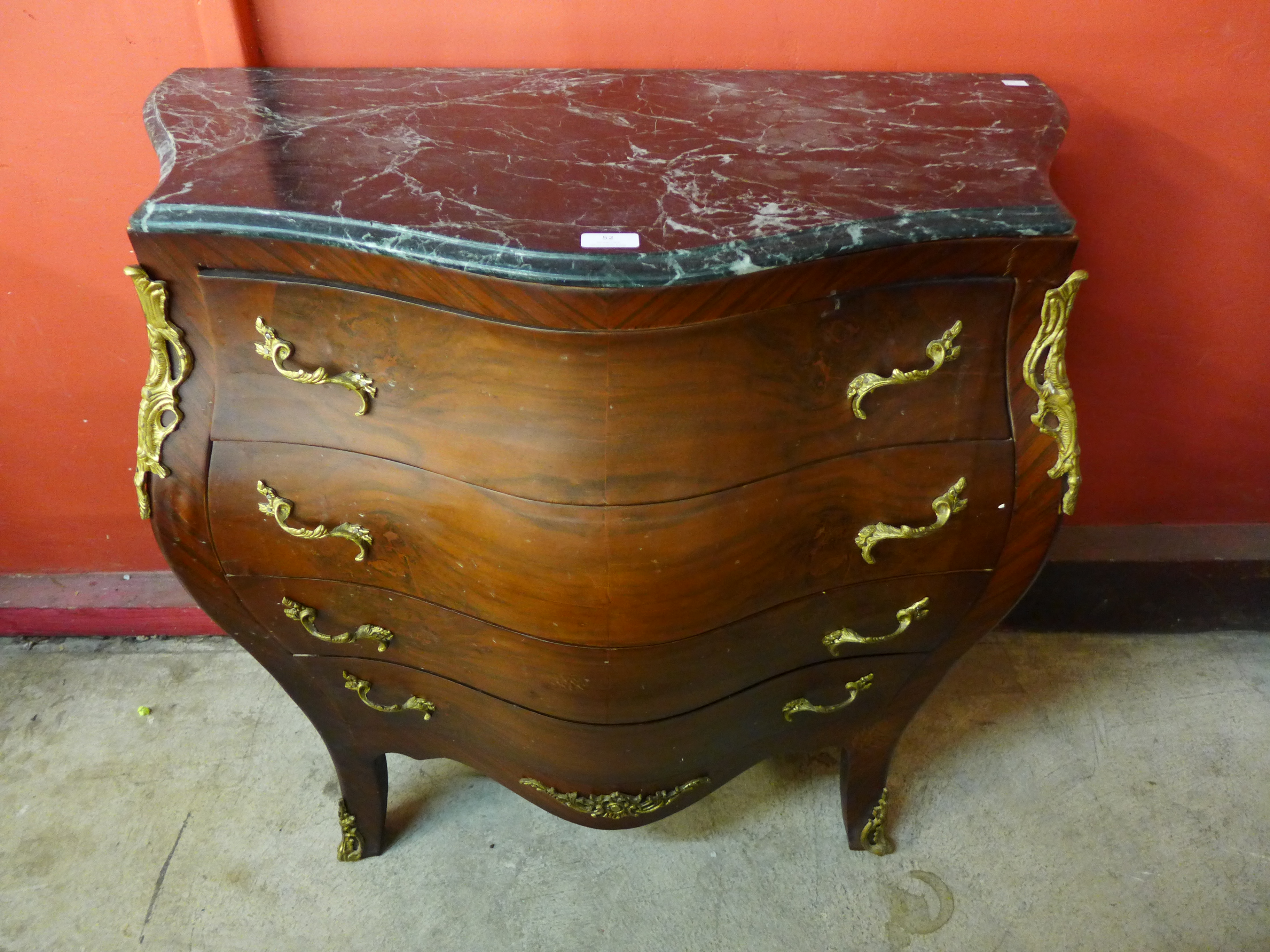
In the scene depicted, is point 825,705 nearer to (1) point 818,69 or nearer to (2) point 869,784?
(2) point 869,784

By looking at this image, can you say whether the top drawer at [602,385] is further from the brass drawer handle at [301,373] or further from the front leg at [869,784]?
the front leg at [869,784]

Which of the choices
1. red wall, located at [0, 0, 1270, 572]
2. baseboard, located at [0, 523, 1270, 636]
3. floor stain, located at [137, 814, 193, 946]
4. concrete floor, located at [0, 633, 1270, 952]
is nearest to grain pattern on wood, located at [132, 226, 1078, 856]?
concrete floor, located at [0, 633, 1270, 952]

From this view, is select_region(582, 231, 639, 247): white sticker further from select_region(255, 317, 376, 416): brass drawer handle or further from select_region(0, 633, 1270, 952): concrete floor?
select_region(0, 633, 1270, 952): concrete floor

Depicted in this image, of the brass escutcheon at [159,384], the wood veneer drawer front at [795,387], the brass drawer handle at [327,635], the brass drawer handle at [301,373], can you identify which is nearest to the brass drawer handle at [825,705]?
the wood veneer drawer front at [795,387]

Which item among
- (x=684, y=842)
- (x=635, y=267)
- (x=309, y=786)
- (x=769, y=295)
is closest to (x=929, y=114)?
(x=769, y=295)

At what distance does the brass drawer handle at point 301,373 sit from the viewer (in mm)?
951

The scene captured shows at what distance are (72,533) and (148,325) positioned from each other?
109cm

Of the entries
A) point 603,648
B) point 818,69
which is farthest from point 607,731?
point 818,69

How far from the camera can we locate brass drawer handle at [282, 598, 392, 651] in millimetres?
1102

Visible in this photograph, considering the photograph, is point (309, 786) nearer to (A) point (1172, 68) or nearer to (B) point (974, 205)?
(B) point (974, 205)

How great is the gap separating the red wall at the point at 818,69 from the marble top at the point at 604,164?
0.08m

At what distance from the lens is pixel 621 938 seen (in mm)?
1398

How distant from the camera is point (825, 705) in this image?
1254 millimetres

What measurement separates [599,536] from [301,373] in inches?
13.6
